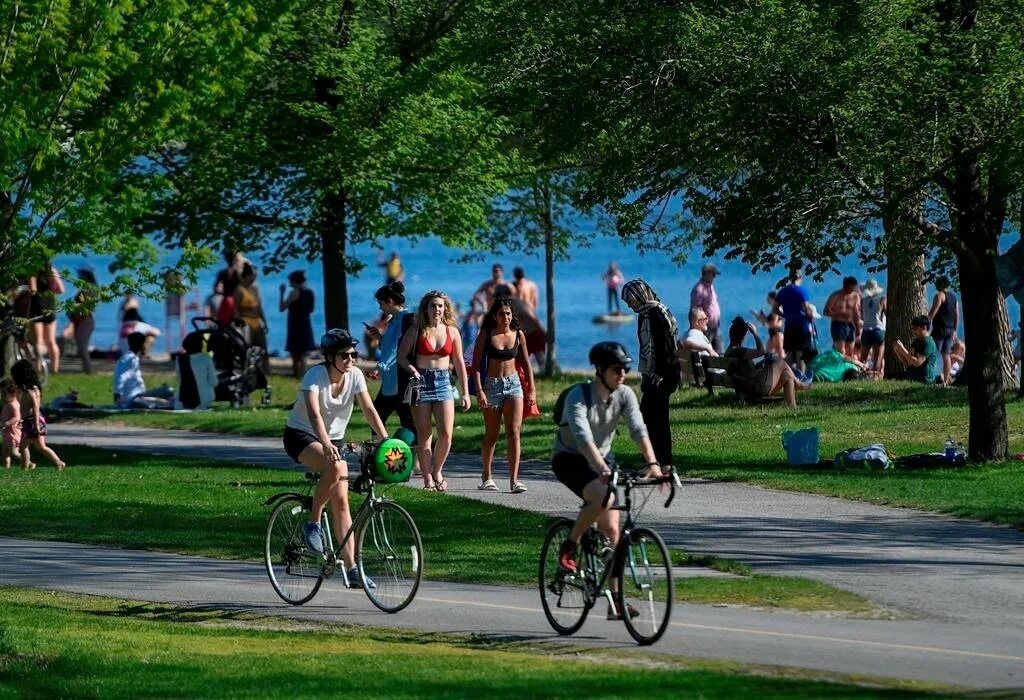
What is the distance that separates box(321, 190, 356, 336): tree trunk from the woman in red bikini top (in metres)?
11.3

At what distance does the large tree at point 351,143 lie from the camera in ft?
85.1

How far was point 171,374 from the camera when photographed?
1288 inches

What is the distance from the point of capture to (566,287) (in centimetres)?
10344

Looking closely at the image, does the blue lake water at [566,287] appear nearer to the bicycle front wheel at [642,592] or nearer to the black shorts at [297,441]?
the black shorts at [297,441]

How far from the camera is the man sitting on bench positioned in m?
23.3

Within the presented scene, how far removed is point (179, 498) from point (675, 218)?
34.3 ft

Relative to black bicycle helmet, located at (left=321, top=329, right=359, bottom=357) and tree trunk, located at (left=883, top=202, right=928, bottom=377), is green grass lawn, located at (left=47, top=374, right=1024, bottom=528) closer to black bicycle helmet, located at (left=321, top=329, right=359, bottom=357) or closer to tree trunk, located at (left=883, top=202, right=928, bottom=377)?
tree trunk, located at (left=883, top=202, right=928, bottom=377)

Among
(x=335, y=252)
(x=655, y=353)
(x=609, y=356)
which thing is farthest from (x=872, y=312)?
Answer: (x=609, y=356)

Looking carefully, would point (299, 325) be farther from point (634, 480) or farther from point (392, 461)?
point (634, 480)

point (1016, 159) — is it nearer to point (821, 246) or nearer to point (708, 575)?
point (821, 246)

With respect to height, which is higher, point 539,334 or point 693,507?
point 539,334

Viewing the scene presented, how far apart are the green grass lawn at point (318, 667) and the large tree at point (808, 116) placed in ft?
26.4

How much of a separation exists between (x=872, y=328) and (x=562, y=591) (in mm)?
21011

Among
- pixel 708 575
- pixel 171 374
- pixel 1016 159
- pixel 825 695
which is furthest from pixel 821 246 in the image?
pixel 171 374
